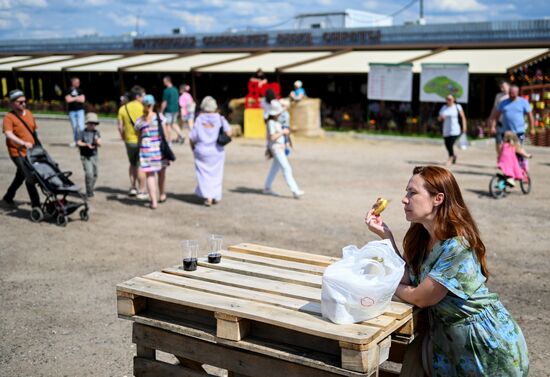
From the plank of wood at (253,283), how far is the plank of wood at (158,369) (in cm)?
47

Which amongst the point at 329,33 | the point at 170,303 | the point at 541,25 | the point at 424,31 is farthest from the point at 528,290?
the point at 329,33

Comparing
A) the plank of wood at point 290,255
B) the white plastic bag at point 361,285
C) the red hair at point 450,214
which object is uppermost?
the red hair at point 450,214

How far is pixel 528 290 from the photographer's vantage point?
6285mm

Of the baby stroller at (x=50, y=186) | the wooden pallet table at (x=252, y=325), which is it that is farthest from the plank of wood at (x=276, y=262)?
the baby stroller at (x=50, y=186)

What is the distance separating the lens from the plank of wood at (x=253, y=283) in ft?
10.7

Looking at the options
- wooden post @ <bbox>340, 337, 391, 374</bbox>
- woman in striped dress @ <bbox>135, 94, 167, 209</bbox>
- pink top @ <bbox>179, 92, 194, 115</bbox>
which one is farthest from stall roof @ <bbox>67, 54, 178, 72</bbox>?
wooden post @ <bbox>340, 337, 391, 374</bbox>

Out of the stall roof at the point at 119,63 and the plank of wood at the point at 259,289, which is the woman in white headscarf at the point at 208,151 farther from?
the stall roof at the point at 119,63

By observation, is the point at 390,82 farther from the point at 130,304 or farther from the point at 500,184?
the point at 130,304

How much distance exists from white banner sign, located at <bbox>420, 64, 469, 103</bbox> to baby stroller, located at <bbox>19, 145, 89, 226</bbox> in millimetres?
13362

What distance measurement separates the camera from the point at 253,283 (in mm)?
3416

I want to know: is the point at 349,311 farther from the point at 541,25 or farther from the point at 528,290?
the point at 541,25

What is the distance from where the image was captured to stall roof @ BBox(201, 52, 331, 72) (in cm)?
2535

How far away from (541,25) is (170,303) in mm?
22140

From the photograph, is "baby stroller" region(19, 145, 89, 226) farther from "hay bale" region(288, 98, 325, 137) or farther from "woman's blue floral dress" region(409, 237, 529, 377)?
"hay bale" region(288, 98, 325, 137)
